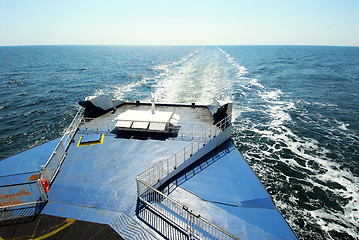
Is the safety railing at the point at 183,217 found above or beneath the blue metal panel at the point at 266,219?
above

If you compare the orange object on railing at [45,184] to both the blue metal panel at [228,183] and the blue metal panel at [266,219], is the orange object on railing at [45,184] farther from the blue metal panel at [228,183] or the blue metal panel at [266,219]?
the blue metal panel at [266,219]

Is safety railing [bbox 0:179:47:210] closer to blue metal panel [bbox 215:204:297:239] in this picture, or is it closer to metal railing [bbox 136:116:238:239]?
metal railing [bbox 136:116:238:239]

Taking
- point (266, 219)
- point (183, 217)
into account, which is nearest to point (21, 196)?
point (183, 217)

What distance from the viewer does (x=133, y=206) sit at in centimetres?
973

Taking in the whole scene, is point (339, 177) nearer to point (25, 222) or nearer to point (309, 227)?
point (309, 227)

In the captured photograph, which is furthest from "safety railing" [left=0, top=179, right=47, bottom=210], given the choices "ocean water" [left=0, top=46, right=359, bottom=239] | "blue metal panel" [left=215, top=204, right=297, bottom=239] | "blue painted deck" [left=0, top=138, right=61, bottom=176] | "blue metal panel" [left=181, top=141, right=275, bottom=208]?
"ocean water" [left=0, top=46, right=359, bottom=239]

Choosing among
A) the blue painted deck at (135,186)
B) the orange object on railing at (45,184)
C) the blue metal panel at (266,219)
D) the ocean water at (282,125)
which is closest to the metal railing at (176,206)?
the blue painted deck at (135,186)

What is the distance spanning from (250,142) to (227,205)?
611 inches

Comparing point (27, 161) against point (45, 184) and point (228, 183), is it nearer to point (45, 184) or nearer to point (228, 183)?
point (45, 184)

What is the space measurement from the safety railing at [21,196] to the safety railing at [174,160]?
4796 millimetres

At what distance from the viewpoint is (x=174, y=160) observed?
13188 mm

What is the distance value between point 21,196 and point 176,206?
7.71 m

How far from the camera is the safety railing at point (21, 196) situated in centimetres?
946

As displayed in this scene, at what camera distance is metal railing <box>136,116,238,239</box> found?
8122mm
